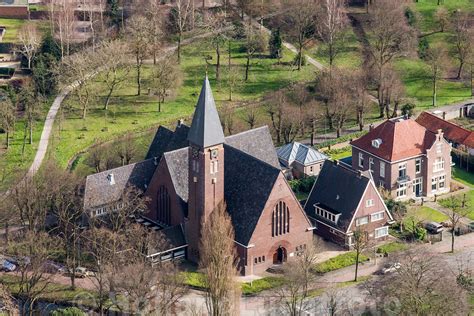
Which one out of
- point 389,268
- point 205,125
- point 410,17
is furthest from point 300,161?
point 410,17

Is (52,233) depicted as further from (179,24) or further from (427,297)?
(179,24)

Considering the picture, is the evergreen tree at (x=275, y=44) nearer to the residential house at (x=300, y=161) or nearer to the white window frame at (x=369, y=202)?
the residential house at (x=300, y=161)

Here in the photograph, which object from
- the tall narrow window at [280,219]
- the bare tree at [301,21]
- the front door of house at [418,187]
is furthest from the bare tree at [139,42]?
the tall narrow window at [280,219]

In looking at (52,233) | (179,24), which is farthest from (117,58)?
(52,233)

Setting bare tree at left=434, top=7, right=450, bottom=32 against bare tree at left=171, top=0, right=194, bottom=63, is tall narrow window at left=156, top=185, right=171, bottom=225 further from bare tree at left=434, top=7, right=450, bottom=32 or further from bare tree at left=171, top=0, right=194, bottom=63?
bare tree at left=434, top=7, right=450, bottom=32

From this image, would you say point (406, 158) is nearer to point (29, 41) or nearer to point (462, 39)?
point (462, 39)

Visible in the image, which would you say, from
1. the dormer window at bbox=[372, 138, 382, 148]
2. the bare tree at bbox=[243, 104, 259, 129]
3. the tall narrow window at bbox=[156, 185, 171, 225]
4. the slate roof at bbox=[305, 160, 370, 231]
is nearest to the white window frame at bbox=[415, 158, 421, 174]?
the dormer window at bbox=[372, 138, 382, 148]
